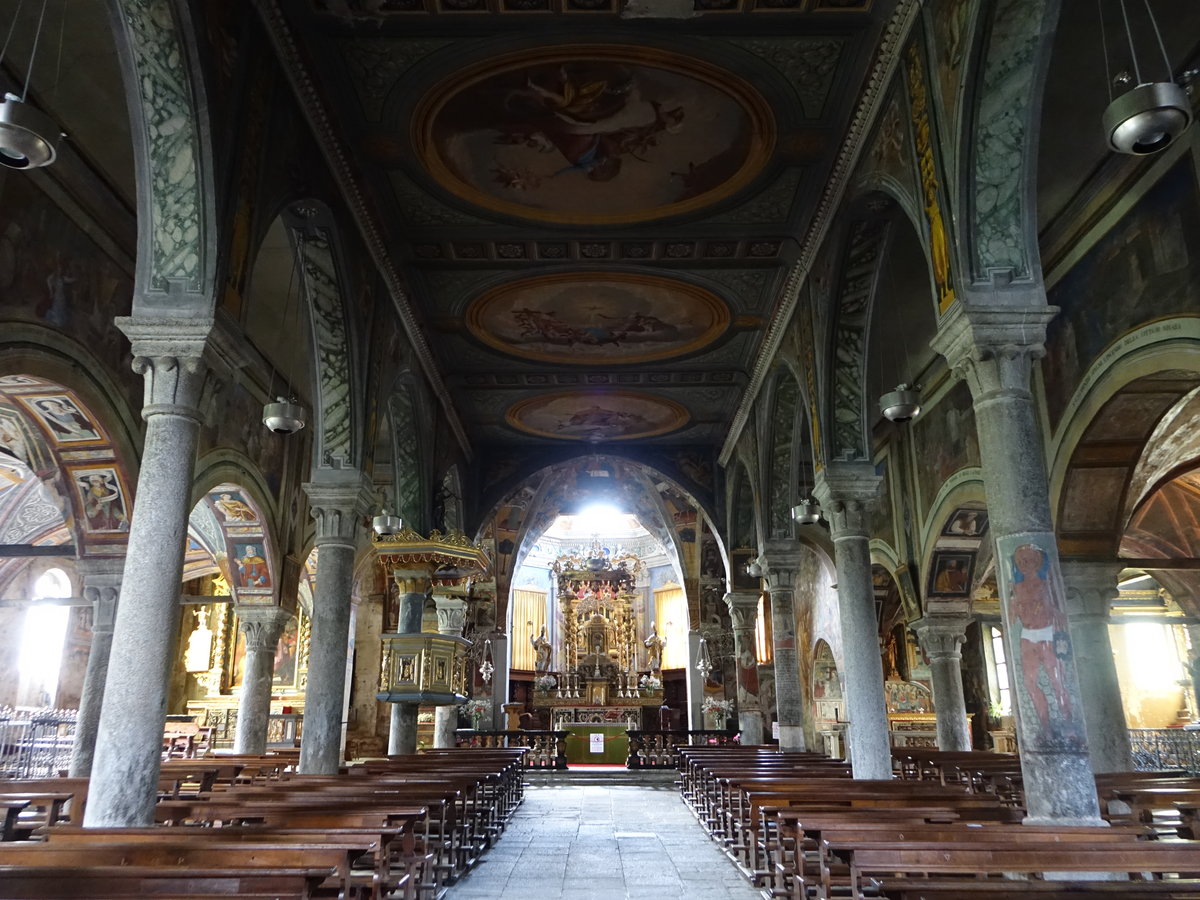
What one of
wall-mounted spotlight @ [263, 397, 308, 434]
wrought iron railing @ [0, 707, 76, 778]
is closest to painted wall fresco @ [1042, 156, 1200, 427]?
wall-mounted spotlight @ [263, 397, 308, 434]

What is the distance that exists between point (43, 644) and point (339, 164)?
19.6m

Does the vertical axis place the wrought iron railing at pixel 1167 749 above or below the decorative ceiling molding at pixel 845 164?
below

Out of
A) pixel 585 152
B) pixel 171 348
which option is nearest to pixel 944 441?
pixel 585 152

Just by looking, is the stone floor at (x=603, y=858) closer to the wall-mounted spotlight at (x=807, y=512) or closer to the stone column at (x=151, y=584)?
the stone column at (x=151, y=584)

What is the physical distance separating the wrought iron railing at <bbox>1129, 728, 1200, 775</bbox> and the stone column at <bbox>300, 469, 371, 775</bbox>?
1653 centimetres

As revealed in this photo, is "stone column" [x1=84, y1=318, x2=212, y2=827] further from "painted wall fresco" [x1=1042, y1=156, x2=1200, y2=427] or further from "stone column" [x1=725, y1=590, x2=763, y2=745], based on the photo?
"stone column" [x1=725, y1=590, x2=763, y2=745]

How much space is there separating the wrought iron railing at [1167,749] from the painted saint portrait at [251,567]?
57.9ft

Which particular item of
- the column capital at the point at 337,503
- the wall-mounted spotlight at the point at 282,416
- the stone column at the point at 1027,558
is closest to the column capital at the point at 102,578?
the column capital at the point at 337,503

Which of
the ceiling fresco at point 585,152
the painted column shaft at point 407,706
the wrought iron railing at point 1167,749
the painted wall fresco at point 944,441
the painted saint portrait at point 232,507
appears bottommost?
the wrought iron railing at point 1167,749

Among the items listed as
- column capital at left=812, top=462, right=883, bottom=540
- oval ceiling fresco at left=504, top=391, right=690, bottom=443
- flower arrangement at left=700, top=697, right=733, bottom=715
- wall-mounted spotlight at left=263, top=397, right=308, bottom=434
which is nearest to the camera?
wall-mounted spotlight at left=263, top=397, right=308, bottom=434

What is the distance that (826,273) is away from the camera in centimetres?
1123

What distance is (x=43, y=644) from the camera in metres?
23.3

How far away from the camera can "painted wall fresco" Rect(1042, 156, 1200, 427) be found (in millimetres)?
8625

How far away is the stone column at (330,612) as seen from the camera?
10.4 meters
